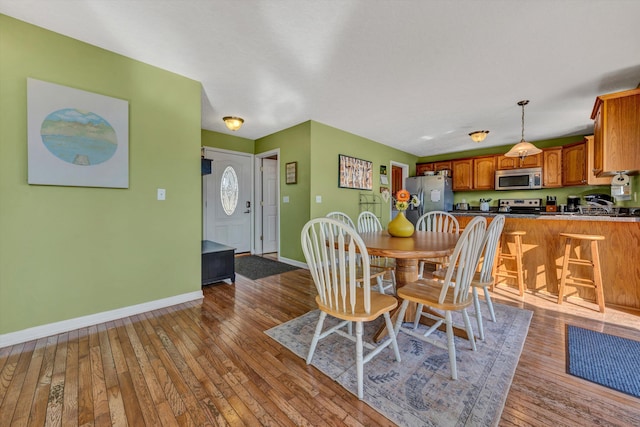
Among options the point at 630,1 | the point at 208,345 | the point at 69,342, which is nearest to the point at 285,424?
the point at 208,345

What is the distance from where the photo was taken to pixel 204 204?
14.5 feet

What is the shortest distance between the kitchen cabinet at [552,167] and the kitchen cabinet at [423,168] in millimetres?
2080

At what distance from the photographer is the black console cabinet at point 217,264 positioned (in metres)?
3.03

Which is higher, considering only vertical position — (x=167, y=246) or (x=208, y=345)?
(x=167, y=246)

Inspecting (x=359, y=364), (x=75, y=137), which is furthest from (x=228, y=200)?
(x=359, y=364)

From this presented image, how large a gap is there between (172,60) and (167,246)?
1.73 meters

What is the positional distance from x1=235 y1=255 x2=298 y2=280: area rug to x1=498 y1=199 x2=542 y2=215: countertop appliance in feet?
15.3

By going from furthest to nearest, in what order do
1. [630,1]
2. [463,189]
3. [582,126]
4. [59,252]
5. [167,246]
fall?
[463,189] < [582,126] < [167,246] < [59,252] < [630,1]

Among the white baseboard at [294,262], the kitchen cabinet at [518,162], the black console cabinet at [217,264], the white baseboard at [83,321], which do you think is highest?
the kitchen cabinet at [518,162]

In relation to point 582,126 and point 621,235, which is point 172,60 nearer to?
point 621,235

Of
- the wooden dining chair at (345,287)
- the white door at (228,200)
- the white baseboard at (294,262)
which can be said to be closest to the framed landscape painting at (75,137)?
the wooden dining chair at (345,287)

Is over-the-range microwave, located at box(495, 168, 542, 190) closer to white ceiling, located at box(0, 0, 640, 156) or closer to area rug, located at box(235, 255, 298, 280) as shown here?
white ceiling, located at box(0, 0, 640, 156)

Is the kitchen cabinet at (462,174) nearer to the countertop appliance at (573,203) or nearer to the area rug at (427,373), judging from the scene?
the countertop appliance at (573,203)

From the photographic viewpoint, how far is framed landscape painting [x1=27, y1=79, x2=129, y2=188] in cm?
187
